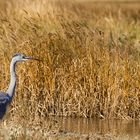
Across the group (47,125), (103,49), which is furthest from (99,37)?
(47,125)

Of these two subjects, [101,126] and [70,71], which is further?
[70,71]

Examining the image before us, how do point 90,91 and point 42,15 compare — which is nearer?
point 90,91

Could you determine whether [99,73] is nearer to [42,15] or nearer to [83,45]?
[83,45]

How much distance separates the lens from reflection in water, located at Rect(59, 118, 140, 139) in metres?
14.3

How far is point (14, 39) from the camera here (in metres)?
15.7

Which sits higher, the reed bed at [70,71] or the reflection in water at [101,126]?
the reed bed at [70,71]

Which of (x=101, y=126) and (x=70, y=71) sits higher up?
(x=70, y=71)

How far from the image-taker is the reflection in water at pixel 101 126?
14.3 metres

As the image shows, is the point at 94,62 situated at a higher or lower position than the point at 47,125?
higher

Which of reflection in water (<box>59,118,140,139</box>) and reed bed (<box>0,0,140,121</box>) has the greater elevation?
reed bed (<box>0,0,140,121</box>)

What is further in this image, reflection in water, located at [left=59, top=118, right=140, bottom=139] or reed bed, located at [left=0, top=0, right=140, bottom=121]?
reed bed, located at [left=0, top=0, right=140, bottom=121]

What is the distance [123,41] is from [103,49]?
74.4 inches

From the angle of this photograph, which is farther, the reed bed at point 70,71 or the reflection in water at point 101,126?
the reed bed at point 70,71

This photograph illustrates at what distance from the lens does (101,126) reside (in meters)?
14.9
